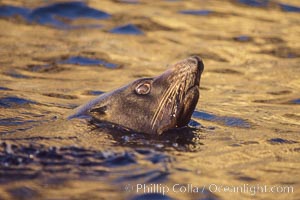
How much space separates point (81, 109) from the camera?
22.3 feet

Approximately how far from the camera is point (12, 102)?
7969 mm

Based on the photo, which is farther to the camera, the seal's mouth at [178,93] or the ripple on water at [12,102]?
the ripple on water at [12,102]

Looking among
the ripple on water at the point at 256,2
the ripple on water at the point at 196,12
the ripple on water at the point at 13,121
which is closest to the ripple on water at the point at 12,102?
the ripple on water at the point at 13,121

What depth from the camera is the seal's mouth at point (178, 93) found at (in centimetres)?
640

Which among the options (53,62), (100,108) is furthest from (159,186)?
(53,62)

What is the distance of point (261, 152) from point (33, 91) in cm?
342

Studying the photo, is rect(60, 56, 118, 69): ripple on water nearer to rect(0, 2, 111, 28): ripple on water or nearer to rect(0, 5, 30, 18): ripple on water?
rect(0, 2, 111, 28): ripple on water

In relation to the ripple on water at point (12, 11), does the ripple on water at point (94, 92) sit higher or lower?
lower

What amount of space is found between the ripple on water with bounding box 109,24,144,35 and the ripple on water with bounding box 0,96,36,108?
4020mm

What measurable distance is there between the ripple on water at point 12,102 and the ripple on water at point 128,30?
402 cm

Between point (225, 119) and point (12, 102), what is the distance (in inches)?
94.0

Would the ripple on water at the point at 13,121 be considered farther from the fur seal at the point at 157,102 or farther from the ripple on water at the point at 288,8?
the ripple on water at the point at 288,8

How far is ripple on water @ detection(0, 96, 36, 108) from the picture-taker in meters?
7.83

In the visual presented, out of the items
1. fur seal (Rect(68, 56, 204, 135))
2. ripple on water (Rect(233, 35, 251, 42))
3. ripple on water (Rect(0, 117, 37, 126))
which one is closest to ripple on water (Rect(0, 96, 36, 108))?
ripple on water (Rect(0, 117, 37, 126))
